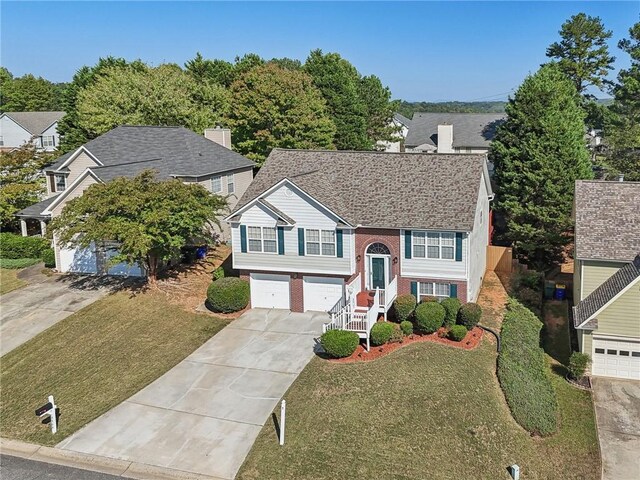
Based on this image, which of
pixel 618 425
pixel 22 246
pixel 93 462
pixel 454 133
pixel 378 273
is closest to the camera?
pixel 93 462

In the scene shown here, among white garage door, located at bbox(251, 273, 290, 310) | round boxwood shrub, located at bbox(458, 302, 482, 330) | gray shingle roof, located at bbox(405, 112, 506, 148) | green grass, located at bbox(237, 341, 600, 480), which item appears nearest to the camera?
green grass, located at bbox(237, 341, 600, 480)

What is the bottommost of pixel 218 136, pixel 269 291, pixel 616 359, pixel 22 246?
pixel 616 359

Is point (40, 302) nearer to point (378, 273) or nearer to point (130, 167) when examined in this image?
point (130, 167)

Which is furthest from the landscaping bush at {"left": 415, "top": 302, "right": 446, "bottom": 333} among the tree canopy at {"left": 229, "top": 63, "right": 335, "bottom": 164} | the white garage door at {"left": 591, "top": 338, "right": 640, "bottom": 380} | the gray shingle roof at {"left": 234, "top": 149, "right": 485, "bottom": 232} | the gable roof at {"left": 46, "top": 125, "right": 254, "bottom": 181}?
the tree canopy at {"left": 229, "top": 63, "right": 335, "bottom": 164}

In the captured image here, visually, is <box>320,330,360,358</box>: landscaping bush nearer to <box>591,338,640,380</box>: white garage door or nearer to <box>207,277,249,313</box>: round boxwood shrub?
<box>207,277,249,313</box>: round boxwood shrub

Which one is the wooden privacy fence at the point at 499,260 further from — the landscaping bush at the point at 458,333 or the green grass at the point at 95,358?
the green grass at the point at 95,358

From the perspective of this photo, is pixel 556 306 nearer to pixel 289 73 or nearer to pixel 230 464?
pixel 230 464

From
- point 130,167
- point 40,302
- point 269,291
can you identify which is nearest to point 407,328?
point 269,291
